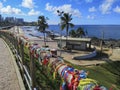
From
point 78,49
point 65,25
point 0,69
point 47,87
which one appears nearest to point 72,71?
point 47,87

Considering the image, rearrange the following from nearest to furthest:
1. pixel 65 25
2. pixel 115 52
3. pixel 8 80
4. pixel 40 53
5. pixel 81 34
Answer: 1. pixel 40 53
2. pixel 8 80
3. pixel 115 52
4. pixel 65 25
5. pixel 81 34

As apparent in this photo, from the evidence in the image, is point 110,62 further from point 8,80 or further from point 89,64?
point 8,80

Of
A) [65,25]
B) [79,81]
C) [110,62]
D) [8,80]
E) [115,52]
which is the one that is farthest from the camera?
[65,25]

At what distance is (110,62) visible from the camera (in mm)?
→ 37719

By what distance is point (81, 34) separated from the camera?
83.5 metres

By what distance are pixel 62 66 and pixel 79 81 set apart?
0.79 meters

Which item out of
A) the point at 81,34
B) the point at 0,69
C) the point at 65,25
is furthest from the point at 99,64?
the point at 81,34

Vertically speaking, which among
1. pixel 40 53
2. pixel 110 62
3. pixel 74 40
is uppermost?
pixel 40 53

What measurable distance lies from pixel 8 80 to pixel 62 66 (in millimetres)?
Result: 5147

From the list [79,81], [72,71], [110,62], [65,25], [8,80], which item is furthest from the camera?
[65,25]

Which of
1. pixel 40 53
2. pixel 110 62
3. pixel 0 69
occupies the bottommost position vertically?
pixel 110 62

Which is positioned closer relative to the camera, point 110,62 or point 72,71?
point 72,71

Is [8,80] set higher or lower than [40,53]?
lower

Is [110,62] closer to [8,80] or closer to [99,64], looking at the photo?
[99,64]
